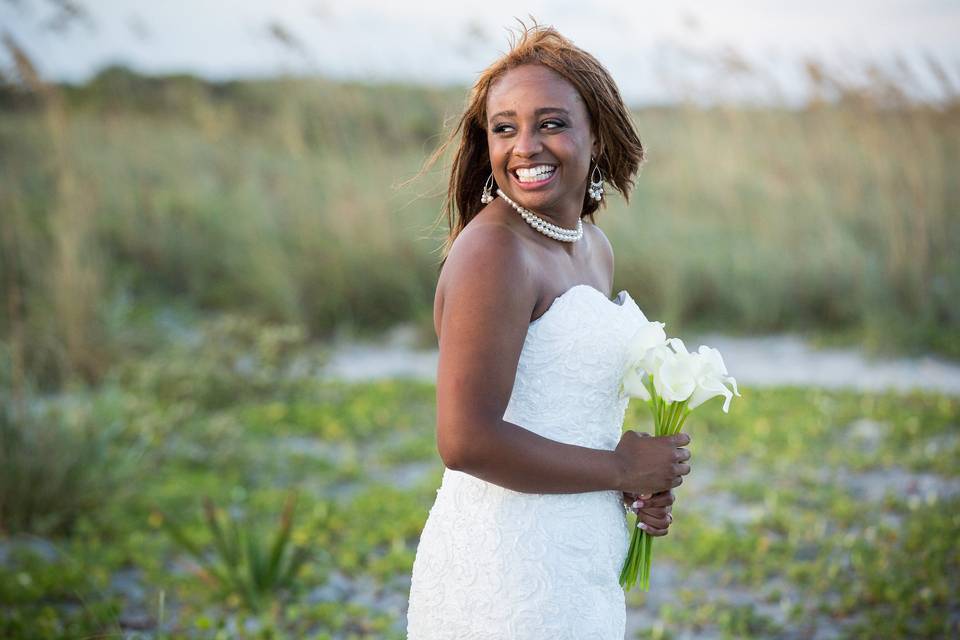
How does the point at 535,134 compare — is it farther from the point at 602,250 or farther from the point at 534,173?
the point at 602,250

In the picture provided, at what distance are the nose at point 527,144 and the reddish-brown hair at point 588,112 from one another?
158mm

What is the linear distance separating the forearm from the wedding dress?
0.08 metres

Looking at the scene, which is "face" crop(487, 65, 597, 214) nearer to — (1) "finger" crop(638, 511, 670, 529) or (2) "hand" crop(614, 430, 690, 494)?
(2) "hand" crop(614, 430, 690, 494)

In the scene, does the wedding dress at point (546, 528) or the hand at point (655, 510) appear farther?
the hand at point (655, 510)

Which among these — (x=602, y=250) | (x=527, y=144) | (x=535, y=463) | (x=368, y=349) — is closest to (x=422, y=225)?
(x=368, y=349)

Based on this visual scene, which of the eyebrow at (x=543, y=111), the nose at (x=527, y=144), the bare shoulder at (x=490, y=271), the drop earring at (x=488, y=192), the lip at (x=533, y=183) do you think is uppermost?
the eyebrow at (x=543, y=111)

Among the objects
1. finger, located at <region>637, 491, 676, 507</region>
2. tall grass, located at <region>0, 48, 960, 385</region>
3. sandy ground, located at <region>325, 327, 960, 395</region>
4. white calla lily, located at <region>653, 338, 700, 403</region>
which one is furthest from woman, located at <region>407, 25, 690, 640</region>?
tall grass, located at <region>0, 48, 960, 385</region>

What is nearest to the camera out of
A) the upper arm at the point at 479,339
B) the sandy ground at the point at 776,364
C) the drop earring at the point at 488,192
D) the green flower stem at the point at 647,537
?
the upper arm at the point at 479,339

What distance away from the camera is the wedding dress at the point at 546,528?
1.96 meters

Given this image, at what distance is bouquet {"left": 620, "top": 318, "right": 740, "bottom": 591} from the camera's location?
1961 mm

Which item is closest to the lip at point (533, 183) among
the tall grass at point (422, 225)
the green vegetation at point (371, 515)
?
the green vegetation at point (371, 515)

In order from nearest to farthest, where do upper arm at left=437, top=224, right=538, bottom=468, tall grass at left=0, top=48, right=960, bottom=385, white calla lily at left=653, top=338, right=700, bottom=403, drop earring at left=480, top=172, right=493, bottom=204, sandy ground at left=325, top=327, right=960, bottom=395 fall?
upper arm at left=437, top=224, right=538, bottom=468, white calla lily at left=653, top=338, right=700, bottom=403, drop earring at left=480, top=172, right=493, bottom=204, sandy ground at left=325, top=327, right=960, bottom=395, tall grass at left=0, top=48, right=960, bottom=385

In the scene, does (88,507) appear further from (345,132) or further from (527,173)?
(345,132)

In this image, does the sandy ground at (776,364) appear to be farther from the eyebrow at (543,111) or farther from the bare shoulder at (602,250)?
the eyebrow at (543,111)
